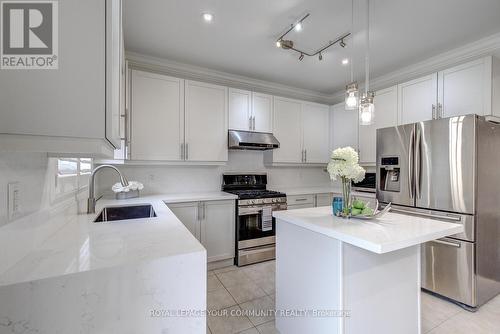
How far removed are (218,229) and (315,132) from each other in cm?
229

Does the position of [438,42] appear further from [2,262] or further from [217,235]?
[2,262]

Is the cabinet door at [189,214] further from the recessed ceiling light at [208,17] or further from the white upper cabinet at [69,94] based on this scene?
the white upper cabinet at [69,94]

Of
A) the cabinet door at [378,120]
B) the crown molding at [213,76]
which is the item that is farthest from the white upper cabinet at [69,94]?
the cabinet door at [378,120]

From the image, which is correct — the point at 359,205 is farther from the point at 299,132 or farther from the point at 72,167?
the point at 299,132

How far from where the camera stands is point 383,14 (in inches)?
80.7

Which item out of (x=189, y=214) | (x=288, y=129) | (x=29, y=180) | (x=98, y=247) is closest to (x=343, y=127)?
(x=288, y=129)

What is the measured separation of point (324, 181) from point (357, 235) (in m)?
3.37

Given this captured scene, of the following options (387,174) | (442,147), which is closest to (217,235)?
(387,174)

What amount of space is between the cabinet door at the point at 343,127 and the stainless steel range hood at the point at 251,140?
3.88 feet

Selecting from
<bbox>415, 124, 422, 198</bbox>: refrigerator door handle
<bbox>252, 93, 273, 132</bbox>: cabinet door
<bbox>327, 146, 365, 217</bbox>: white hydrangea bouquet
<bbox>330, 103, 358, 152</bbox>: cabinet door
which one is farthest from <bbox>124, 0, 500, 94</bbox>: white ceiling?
<bbox>327, 146, 365, 217</bbox>: white hydrangea bouquet

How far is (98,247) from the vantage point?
37.2 inches

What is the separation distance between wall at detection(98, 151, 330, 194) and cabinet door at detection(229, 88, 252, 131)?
48 cm

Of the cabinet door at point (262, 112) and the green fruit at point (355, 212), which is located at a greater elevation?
the cabinet door at point (262, 112)

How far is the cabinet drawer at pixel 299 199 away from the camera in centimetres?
338
